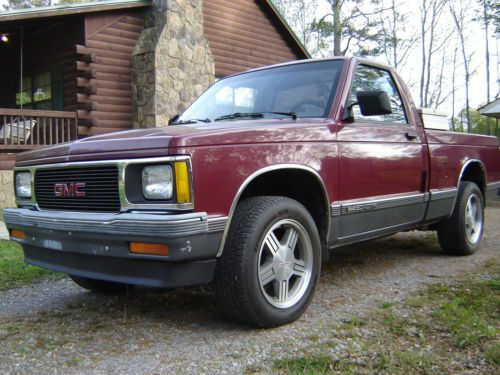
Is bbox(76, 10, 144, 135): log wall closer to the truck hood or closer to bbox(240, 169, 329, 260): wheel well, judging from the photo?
the truck hood

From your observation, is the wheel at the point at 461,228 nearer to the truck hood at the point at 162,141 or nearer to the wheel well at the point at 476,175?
the wheel well at the point at 476,175

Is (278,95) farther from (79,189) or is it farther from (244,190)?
(79,189)

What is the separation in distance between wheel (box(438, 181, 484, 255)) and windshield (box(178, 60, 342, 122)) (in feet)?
7.13

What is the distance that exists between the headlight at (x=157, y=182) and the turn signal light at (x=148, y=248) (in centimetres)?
25

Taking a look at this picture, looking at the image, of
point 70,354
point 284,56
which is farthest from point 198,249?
point 284,56

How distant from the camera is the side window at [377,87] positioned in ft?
12.9

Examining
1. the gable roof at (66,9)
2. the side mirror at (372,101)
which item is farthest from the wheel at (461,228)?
the gable roof at (66,9)

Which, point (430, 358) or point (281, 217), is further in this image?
point (281, 217)

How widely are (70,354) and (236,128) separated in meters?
1.58

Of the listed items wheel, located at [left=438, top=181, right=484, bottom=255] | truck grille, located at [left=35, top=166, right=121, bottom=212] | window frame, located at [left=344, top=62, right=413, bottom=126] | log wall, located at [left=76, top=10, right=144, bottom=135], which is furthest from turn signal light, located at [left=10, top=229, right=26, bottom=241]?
log wall, located at [left=76, top=10, right=144, bottom=135]

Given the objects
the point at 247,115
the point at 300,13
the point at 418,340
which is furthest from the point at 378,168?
the point at 300,13

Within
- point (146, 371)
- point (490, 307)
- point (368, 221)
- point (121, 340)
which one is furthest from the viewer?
point (368, 221)

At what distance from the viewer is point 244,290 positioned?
2758mm

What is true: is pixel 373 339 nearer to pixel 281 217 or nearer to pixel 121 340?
pixel 281 217
